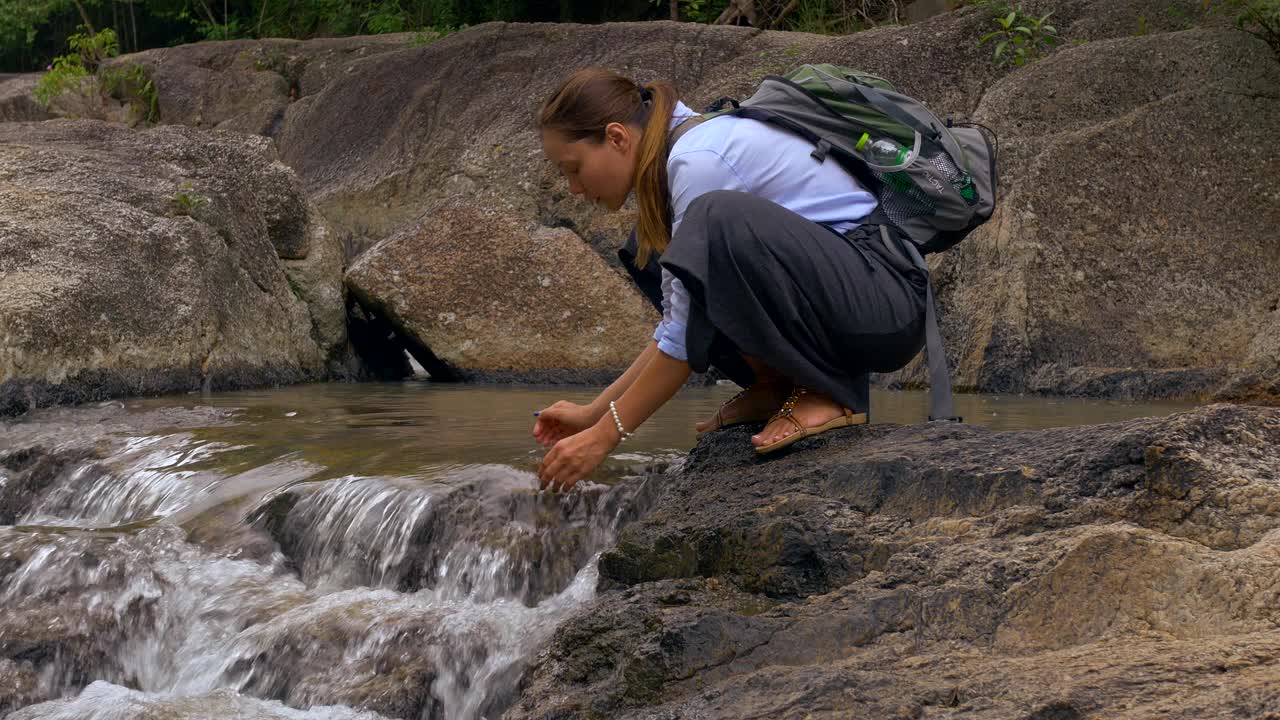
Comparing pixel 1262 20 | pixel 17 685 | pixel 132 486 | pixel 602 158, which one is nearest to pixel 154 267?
pixel 132 486

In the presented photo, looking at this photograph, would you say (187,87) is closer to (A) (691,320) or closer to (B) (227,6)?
(B) (227,6)

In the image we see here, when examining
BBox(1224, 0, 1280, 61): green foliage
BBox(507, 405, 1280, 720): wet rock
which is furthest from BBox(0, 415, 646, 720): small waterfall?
BBox(1224, 0, 1280, 61): green foliage

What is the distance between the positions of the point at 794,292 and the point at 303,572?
1740 mm

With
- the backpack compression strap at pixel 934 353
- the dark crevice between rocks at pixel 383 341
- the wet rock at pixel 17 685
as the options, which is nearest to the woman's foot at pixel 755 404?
the backpack compression strap at pixel 934 353

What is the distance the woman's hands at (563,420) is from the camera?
3.12 metres

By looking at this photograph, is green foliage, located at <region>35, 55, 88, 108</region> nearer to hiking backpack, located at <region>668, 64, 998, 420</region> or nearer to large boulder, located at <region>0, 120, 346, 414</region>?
large boulder, located at <region>0, 120, 346, 414</region>

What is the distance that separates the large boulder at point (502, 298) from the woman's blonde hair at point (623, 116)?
14.3 ft

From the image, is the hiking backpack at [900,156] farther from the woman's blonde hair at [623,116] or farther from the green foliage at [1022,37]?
the green foliage at [1022,37]

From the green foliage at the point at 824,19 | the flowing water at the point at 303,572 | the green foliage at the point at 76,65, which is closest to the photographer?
the flowing water at the point at 303,572

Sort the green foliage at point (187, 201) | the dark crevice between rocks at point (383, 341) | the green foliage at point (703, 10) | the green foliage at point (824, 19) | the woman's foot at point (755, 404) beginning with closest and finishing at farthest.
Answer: the woman's foot at point (755, 404) < the green foliage at point (187, 201) < the dark crevice between rocks at point (383, 341) < the green foliage at point (824, 19) < the green foliage at point (703, 10)

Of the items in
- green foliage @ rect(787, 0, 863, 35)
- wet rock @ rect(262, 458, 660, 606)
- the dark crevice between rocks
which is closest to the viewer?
wet rock @ rect(262, 458, 660, 606)

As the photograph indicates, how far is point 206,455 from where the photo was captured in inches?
180

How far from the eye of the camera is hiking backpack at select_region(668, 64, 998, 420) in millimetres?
3018

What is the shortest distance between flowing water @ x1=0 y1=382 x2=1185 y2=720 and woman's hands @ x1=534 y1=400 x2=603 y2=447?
43cm
